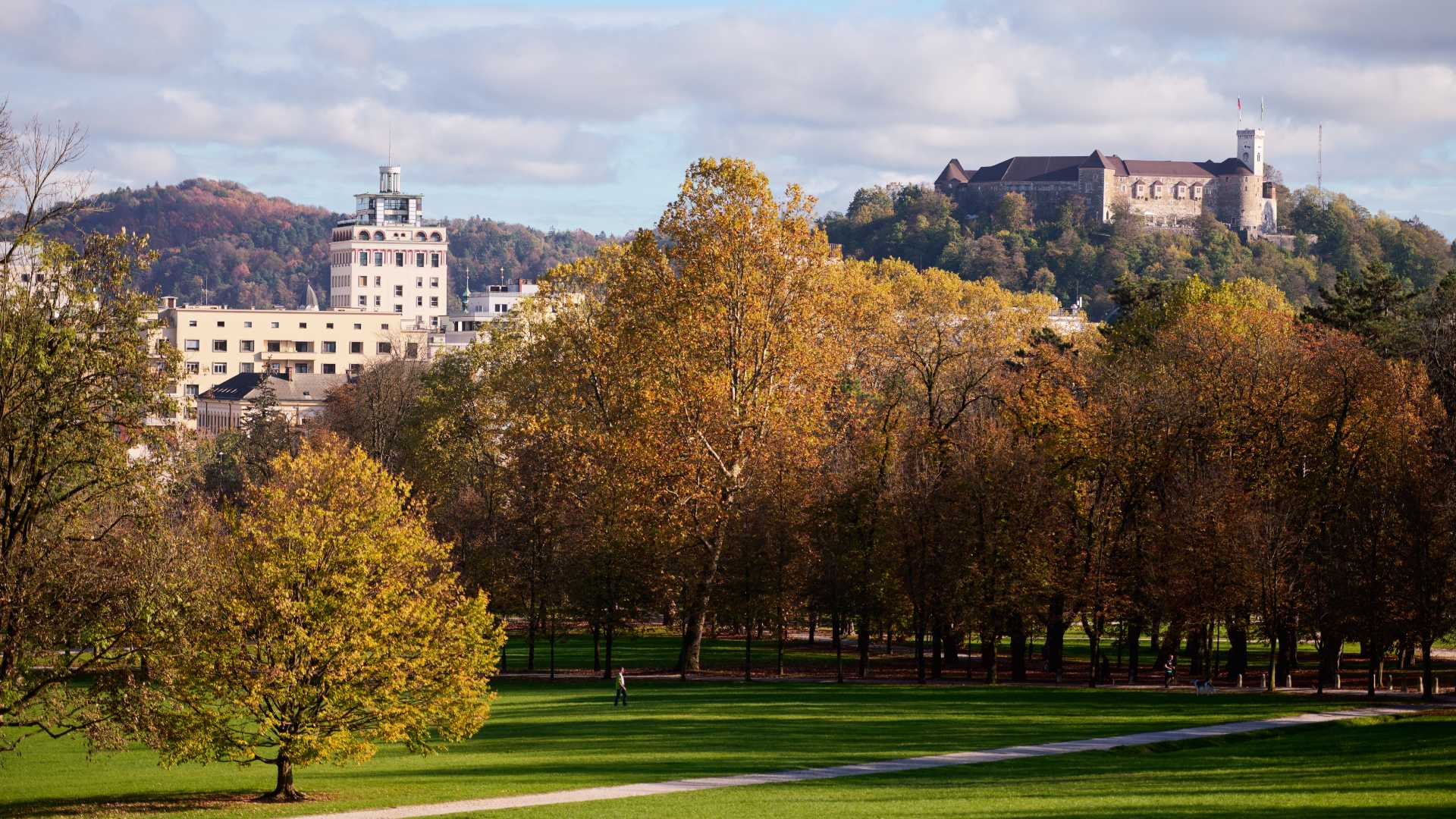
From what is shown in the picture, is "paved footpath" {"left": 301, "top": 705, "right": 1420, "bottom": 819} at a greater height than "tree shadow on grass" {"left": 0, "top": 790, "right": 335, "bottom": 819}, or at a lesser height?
greater

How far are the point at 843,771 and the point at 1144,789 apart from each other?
740cm

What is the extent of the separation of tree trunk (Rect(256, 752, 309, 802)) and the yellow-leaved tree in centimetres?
4

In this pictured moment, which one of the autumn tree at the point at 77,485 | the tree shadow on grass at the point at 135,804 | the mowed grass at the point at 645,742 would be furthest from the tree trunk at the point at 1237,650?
the autumn tree at the point at 77,485

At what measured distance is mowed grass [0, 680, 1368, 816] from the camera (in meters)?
38.6

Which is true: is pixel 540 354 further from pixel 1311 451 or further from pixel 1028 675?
pixel 1311 451

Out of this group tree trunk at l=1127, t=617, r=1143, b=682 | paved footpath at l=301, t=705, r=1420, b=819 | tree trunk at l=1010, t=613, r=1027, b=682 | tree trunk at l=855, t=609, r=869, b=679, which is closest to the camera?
paved footpath at l=301, t=705, r=1420, b=819

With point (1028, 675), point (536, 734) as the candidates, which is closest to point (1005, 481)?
point (1028, 675)

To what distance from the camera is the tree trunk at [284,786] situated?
37.8 m

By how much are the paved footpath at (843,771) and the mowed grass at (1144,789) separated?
78 centimetres

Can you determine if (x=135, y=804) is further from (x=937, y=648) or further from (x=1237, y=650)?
(x=1237, y=650)

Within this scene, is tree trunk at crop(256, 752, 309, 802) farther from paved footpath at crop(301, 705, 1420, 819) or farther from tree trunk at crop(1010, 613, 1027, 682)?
tree trunk at crop(1010, 613, 1027, 682)

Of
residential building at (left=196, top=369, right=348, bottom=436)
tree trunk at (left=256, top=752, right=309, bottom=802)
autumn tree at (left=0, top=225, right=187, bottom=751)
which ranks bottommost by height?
tree trunk at (left=256, top=752, right=309, bottom=802)

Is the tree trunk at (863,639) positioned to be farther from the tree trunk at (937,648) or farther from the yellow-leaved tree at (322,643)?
the yellow-leaved tree at (322,643)

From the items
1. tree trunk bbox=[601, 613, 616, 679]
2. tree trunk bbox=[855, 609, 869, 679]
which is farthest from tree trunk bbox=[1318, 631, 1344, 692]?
tree trunk bbox=[601, 613, 616, 679]
